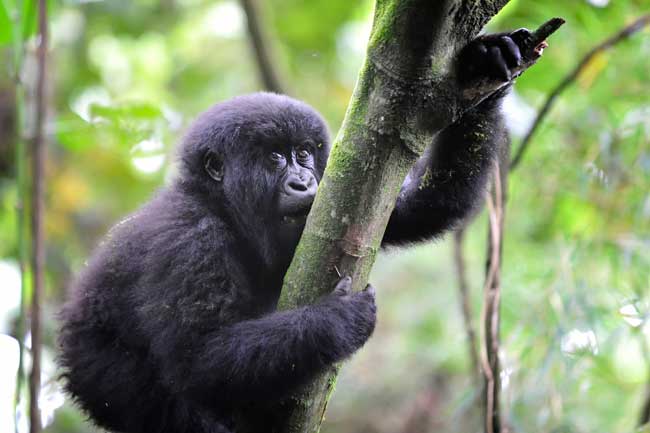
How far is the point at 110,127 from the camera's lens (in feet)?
16.2

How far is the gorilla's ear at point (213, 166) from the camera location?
4.34 meters

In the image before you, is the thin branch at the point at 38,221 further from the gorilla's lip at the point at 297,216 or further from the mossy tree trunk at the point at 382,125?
the gorilla's lip at the point at 297,216

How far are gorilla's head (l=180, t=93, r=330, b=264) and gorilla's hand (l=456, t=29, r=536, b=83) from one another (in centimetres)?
159

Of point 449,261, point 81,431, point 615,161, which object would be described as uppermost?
point 615,161

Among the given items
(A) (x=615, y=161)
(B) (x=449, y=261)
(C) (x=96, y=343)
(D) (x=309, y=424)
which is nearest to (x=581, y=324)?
(A) (x=615, y=161)

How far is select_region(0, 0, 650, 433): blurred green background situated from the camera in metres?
5.05

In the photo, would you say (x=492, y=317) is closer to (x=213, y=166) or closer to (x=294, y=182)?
(x=294, y=182)

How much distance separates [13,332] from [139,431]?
4020mm

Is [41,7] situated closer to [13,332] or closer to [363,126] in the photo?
[363,126]

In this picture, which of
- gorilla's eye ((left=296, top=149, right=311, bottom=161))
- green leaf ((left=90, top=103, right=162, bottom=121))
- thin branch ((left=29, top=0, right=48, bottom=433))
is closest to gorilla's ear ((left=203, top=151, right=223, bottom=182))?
gorilla's eye ((left=296, top=149, right=311, bottom=161))

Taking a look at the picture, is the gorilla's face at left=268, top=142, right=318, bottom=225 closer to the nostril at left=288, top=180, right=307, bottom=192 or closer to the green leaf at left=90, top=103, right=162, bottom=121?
the nostril at left=288, top=180, right=307, bottom=192

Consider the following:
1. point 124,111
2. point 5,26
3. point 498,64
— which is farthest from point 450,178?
point 5,26

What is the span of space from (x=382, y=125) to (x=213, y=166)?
6.38 ft

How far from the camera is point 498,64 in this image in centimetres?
267
